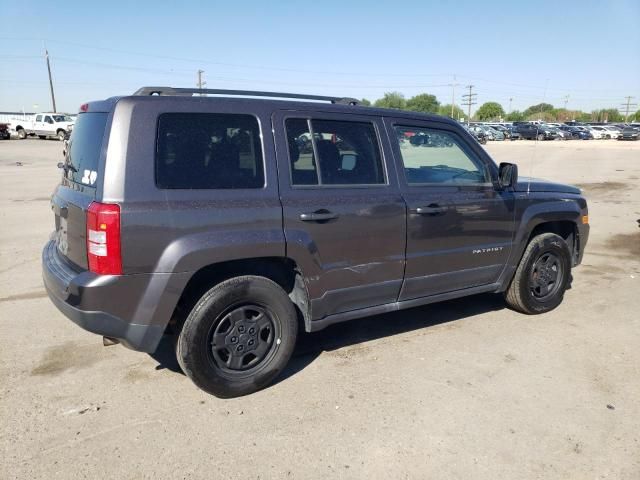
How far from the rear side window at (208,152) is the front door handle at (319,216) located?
36 cm

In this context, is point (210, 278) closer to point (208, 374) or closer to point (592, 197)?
point (208, 374)

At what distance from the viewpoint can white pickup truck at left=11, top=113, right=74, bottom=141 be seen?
37250mm

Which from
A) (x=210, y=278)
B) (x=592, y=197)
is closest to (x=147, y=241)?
(x=210, y=278)

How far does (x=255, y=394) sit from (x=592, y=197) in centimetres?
1218

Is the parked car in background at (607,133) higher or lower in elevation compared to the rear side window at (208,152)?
higher

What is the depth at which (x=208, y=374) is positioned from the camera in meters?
3.25

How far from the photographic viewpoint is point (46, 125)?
3772 cm

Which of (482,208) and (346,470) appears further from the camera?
(482,208)

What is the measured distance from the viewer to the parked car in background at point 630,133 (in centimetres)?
5272

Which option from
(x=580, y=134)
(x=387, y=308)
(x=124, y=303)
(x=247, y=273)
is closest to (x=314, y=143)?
(x=247, y=273)

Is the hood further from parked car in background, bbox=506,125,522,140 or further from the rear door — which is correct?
parked car in background, bbox=506,125,522,140

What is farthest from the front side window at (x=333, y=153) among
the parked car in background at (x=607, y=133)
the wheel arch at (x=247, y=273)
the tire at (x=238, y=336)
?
the parked car in background at (x=607, y=133)

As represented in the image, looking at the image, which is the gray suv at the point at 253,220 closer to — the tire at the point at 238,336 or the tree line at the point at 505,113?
the tire at the point at 238,336

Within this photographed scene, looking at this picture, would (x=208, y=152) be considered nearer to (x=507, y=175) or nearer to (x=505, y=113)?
(x=507, y=175)
